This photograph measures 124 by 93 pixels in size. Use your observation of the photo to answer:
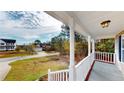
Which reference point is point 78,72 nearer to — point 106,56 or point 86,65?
point 106,56

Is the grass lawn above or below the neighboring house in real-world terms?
below

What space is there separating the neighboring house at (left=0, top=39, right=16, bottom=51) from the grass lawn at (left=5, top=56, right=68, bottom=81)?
0.24 metres

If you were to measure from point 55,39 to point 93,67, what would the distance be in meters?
1.25

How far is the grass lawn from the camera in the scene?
8.66ft

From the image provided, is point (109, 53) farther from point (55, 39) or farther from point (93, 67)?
point (55, 39)

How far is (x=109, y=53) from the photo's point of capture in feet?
10.1

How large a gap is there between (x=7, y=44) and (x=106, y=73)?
166cm

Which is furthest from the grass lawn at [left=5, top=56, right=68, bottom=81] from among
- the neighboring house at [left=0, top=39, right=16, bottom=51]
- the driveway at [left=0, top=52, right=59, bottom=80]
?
the neighboring house at [left=0, top=39, right=16, bottom=51]

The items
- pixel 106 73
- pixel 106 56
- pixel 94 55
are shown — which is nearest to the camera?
pixel 106 73

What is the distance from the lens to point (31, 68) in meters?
2.67

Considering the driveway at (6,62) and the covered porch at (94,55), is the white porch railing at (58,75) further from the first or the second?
the driveway at (6,62)

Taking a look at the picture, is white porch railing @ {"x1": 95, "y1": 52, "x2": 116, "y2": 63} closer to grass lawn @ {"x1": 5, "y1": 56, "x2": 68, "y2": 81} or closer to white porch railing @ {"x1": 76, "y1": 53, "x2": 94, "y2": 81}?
white porch railing @ {"x1": 76, "y1": 53, "x2": 94, "y2": 81}

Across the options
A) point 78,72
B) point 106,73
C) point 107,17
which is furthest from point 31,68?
point 107,17
